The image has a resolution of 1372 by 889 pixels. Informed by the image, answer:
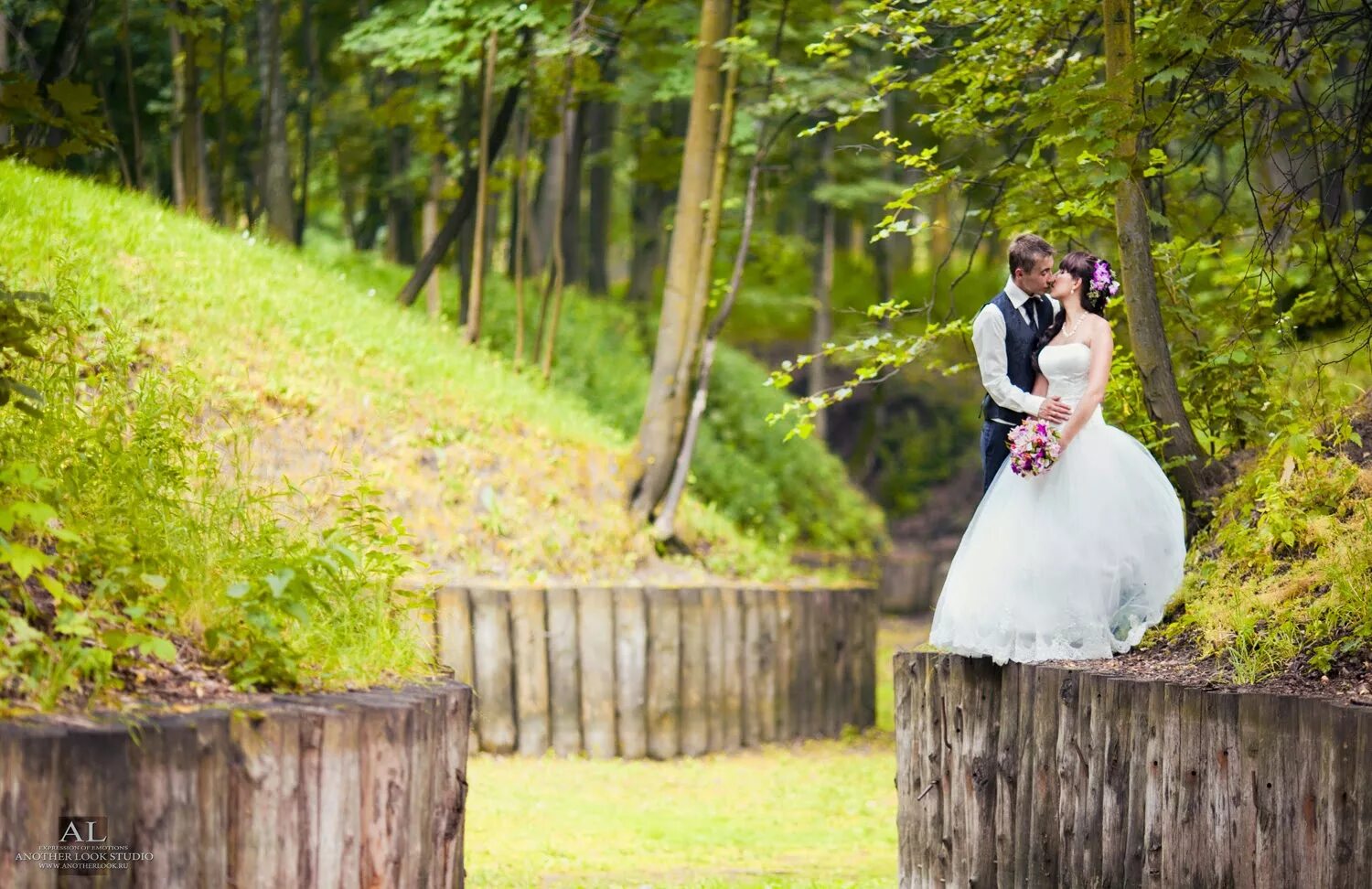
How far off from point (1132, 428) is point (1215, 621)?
194 cm

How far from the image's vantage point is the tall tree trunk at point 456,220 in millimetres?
14758

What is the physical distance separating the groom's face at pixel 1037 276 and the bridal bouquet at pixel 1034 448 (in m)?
0.73

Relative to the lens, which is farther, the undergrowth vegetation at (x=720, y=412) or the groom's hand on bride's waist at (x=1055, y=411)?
the undergrowth vegetation at (x=720, y=412)

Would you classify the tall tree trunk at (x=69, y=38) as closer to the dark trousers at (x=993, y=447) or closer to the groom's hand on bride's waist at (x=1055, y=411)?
the dark trousers at (x=993, y=447)

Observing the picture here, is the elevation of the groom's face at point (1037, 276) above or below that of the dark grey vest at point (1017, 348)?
above

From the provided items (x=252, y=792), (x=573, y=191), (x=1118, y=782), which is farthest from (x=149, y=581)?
(x=573, y=191)

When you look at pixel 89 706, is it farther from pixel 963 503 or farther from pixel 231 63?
pixel 963 503

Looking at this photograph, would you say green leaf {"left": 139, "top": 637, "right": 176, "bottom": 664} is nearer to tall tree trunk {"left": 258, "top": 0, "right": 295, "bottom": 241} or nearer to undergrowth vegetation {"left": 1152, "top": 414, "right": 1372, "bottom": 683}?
undergrowth vegetation {"left": 1152, "top": 414, "right": 1372, "bottom": 683}

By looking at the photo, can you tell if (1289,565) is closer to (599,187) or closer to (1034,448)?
(1034,448)

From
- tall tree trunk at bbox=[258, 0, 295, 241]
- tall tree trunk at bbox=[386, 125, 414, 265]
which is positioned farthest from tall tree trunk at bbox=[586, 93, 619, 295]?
tall tree trunk at bbox=[258, 0, 295, 241]

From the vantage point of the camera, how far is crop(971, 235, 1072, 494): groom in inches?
241

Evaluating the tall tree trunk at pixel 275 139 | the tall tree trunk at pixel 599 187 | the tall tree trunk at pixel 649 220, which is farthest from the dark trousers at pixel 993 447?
the tall tree trunk at pixel 599 187

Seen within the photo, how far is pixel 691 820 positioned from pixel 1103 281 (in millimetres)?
4095

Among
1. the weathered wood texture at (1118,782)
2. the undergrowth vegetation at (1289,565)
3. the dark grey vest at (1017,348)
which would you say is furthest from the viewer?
the dark grey vest at (1017,348)
